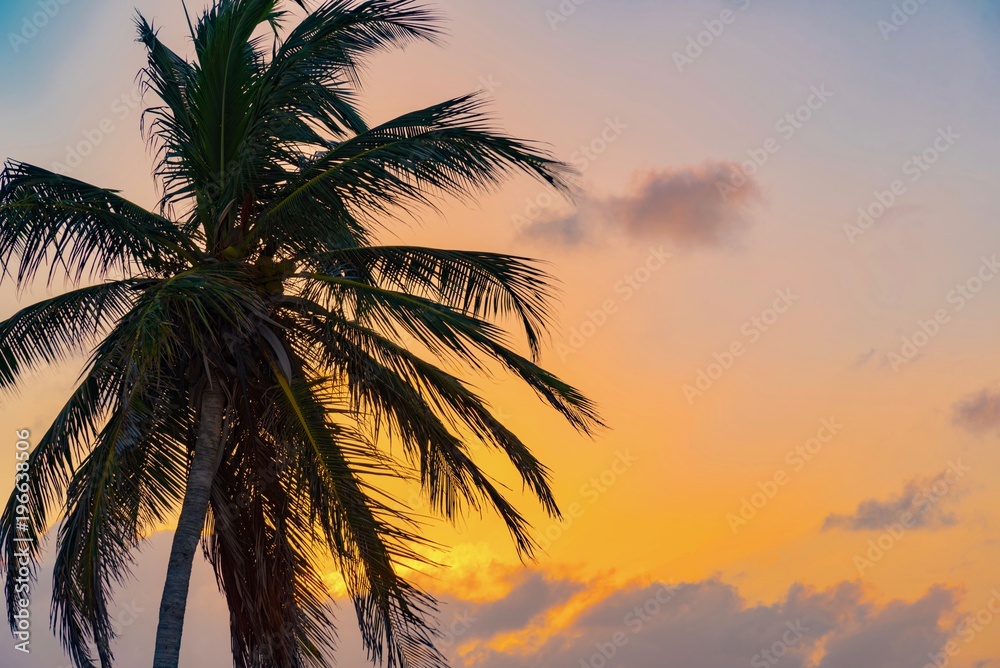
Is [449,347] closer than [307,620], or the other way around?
[449,347]

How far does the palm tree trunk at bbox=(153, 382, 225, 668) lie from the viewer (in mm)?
11688

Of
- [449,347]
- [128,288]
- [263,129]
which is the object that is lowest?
[449,347]

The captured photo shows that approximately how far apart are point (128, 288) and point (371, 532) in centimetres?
401

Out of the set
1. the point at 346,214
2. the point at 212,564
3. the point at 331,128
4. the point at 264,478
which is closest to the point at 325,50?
the point at 331,128

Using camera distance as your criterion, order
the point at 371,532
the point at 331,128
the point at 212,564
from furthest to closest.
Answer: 1. the point at 331,128
2. the point at 212,564
3. the point at 371,532

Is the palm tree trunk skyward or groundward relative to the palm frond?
groundward

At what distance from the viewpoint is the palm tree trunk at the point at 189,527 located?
11688 millimetres

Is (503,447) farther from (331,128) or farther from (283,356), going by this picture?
(331,128)

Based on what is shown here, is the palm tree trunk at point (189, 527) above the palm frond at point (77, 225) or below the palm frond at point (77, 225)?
below

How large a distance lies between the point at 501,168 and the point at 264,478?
4.75 m

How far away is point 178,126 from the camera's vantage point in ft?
45.8

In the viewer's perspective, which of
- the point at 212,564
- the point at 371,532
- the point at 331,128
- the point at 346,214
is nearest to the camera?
the point at 371,532

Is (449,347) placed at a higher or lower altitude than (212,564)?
higher

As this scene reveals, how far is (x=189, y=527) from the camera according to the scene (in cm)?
1212
